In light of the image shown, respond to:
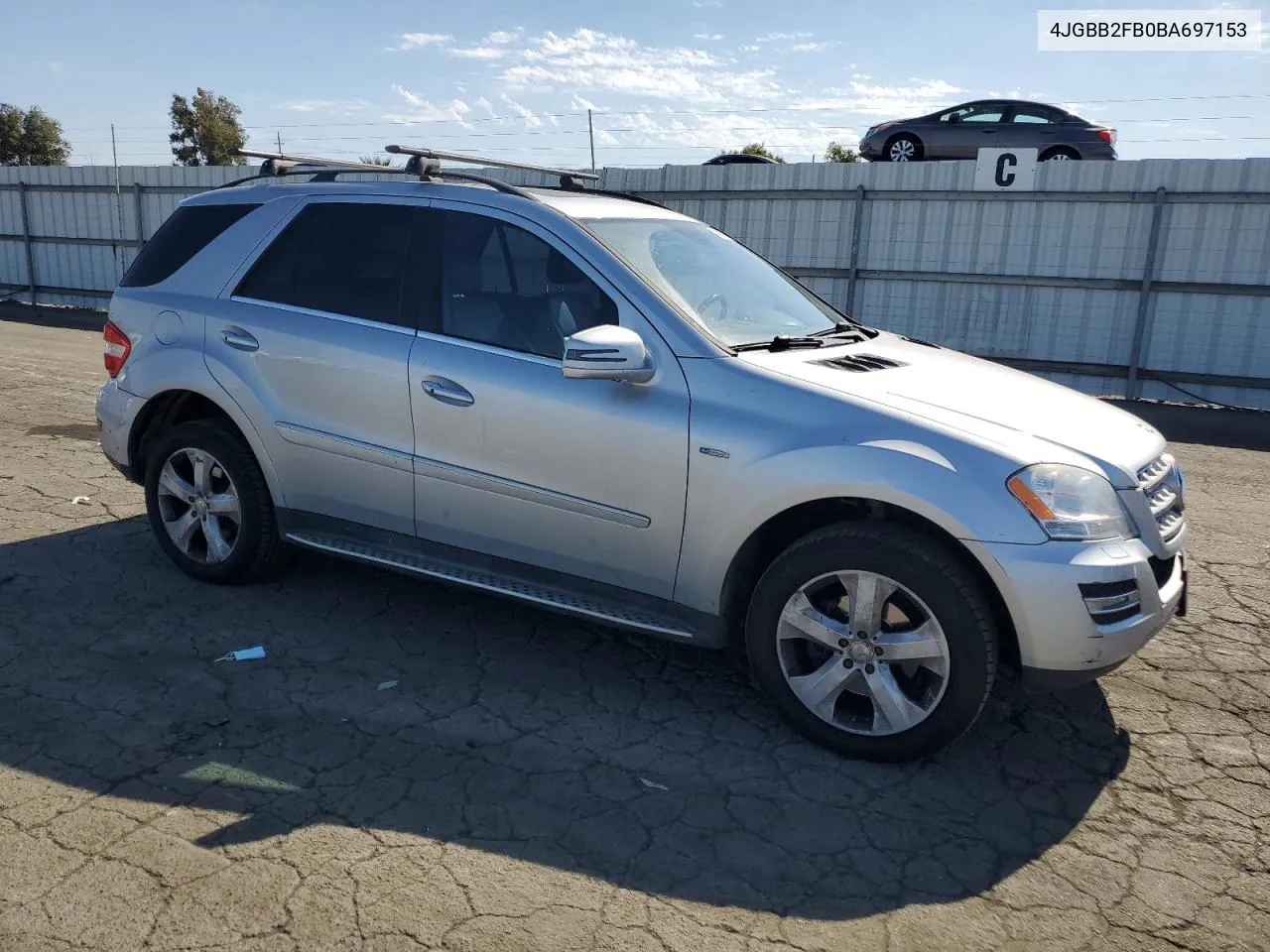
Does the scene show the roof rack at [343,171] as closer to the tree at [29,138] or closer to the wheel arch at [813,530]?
the wheel arch at [813,530]

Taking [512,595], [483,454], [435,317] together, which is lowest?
[512,595]

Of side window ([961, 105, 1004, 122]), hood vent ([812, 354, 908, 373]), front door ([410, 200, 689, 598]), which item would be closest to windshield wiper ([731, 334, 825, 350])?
hood vent ([812, 354, 908, 373])

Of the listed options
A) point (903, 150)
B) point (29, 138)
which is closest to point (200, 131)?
point (29, 138)

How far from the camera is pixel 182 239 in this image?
489 cm

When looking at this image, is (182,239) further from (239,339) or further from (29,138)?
(29,138)

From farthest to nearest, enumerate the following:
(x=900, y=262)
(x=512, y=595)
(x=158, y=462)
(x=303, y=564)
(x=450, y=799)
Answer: (x=900, y=262)
(x=303, y=564)
(x=158, y=462)
(x=512, y=595)
(x=450, y=799)

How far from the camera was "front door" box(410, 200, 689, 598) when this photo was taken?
3.58 metres

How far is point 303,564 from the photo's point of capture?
5.07 metres

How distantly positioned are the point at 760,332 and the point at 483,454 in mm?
1176

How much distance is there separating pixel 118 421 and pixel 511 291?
2201 millimetres

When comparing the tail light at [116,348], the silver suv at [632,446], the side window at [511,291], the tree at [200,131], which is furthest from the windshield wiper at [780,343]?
the tree at [200,131]

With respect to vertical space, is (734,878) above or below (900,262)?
below

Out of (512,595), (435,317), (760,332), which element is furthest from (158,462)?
(760,332)

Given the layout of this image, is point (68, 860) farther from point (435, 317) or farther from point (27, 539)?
point (27, 539)
